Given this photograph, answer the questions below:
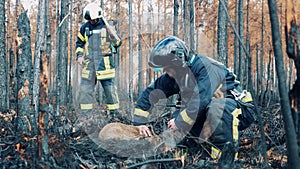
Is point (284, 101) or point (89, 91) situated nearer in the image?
point (284, 101)

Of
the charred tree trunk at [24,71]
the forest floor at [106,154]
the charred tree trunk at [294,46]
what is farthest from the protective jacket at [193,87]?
the charred tree trunk at [294,46]

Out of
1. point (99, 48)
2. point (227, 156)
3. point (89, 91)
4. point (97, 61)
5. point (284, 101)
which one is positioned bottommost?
point (227, 156)

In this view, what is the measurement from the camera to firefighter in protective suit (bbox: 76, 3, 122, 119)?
472 cm

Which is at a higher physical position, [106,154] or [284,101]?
[284,101]

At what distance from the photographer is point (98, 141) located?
3.14 m

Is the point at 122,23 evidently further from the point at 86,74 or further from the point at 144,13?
the point at 86,74

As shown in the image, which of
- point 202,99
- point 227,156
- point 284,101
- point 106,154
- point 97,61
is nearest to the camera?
point 284,101

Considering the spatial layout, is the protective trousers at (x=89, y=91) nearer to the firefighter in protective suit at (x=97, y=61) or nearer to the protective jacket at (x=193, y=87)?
the firefighter in protective suit at (x=97, y=61)

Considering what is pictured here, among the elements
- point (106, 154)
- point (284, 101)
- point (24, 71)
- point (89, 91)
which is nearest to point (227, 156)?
point (284, 101)

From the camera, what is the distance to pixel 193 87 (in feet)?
9.12

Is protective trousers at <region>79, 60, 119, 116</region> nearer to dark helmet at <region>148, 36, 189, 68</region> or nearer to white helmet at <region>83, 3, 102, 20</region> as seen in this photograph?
white helmet at <region>83, 3, 102, 20</region>

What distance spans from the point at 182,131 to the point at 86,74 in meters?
2.36

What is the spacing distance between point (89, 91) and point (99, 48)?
60cm

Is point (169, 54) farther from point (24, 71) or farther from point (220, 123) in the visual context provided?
point (24, 71)
